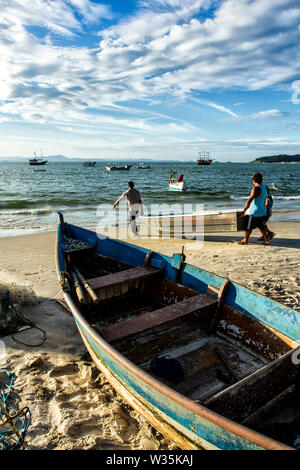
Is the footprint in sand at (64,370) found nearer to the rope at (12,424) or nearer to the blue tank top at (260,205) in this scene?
the rope at (12,424)

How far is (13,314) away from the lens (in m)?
5.46

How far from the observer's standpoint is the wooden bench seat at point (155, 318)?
3881 mm

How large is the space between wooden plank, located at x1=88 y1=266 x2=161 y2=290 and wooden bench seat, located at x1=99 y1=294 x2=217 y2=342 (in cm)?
116

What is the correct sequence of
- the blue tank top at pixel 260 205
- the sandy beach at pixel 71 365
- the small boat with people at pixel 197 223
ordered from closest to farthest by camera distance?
1. the sandy beach at pixel 71 365
2. the blue tank top at pixel 260 205
3. the small boat with people at pixel 197 223

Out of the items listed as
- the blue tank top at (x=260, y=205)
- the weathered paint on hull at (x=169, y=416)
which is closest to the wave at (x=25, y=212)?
the blue tank top at (x=260, y=205)

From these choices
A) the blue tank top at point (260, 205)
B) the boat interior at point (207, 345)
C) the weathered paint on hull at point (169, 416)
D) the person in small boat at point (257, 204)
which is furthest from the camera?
the blue tank top at point (260, 205)

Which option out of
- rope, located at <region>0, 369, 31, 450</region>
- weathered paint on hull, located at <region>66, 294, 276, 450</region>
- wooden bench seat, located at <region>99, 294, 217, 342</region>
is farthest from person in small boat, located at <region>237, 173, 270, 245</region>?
rope, located at <region>0, 369, 31, 450</region>

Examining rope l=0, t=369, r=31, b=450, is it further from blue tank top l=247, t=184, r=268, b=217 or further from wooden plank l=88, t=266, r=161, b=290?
blue tank top l=247, t=184, r=268, b=217

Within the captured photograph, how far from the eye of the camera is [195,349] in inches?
170

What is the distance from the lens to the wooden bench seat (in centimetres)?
388

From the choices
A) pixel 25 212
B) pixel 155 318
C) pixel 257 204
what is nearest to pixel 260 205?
pixel 257 204

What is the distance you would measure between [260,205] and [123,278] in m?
5.46

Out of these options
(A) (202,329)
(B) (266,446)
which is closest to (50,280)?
(A) (202,329)
